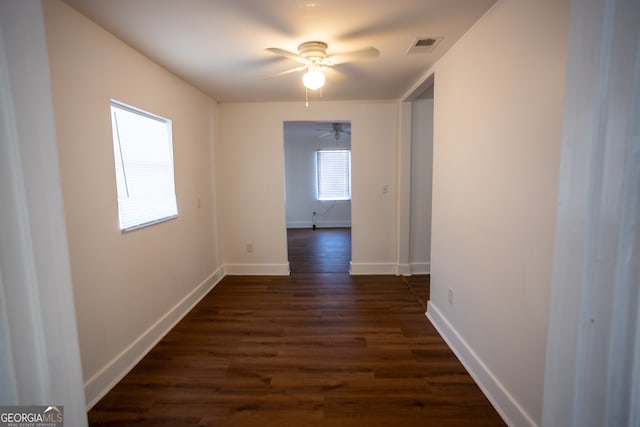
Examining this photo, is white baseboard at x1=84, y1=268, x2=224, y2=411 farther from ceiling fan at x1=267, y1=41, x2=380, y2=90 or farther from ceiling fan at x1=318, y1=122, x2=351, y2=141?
ceiling fan at x1=318, y1=122, x2=351, y2=141

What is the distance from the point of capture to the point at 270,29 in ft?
6.27

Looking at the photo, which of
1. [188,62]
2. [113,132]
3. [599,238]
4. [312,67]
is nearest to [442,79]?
[312,67]

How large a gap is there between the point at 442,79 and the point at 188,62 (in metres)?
2.11

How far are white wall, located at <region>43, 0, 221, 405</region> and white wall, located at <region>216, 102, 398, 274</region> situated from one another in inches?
42.0

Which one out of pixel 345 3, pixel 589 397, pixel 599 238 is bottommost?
pixel 589 397

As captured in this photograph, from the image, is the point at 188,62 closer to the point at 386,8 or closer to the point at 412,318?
the point at 386,8

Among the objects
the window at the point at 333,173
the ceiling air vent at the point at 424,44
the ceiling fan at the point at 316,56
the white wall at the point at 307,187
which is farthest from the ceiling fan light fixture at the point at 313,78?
the window at the point at 333,173

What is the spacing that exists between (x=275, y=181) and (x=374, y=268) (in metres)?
1.80

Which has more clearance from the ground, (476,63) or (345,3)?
(345,3)

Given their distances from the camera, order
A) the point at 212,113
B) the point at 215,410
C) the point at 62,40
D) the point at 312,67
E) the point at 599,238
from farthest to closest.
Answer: the point at 212,113 → the point at 312,67 → the point at 215,410 → the point at 62,40 → the point at 599,238

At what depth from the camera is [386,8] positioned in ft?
5.58

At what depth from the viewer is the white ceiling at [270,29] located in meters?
1.67

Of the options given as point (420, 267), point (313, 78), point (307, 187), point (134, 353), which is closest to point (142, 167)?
point (134, 353)

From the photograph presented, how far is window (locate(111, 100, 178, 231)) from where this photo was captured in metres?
2.11
